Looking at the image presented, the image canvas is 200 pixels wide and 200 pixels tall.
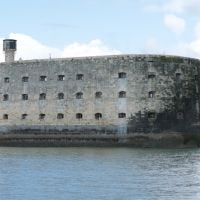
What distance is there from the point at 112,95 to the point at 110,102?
0.40 meters

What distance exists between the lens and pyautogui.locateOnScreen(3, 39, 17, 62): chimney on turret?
37.2 m

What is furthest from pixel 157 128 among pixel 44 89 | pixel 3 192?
pixel 3 192

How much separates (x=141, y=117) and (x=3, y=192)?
1840cm

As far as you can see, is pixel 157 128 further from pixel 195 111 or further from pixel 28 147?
pixel 28 147

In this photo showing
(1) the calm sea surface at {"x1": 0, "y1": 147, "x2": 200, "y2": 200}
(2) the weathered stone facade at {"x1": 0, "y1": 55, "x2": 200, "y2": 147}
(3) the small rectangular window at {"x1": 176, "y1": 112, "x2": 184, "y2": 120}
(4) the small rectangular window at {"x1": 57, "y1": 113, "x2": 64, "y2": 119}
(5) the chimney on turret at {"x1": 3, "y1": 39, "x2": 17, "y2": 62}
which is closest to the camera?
(1) the calm sea surface at {"x1": 0, "y1": 147, "x2": 200, "y2": 200}

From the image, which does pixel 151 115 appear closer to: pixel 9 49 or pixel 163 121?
pixel 163 121

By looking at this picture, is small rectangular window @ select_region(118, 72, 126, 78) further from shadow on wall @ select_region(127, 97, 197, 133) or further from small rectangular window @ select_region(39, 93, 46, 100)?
small rectangular window @ select_region(39, 93, 46, 100)

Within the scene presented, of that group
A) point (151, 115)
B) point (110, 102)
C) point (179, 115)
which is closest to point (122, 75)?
point (110, 102)

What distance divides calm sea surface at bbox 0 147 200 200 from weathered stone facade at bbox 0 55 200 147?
9260 mm

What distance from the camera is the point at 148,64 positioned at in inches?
1266

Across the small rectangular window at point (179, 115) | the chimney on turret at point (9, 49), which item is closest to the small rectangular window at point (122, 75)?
the small rectangular window at point (179, 115)

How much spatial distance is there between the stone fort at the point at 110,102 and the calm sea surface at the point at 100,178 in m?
8.92

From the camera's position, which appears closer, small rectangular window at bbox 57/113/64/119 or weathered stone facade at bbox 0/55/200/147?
weathered stone facade at bbox 0/55/200/147

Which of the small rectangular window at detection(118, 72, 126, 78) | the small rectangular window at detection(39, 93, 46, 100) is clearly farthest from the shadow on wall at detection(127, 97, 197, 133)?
the small rectangular window at detection(39, 93, 46, 100)
